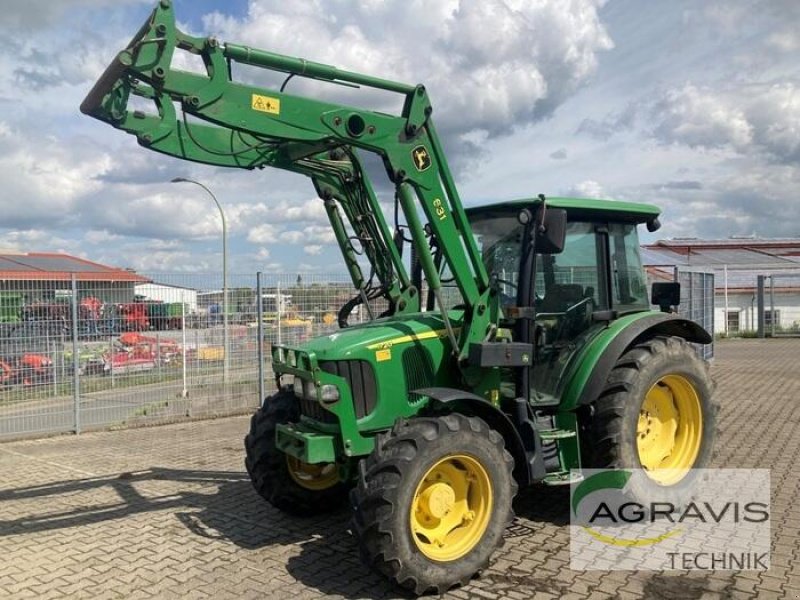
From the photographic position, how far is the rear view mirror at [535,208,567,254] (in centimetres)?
469

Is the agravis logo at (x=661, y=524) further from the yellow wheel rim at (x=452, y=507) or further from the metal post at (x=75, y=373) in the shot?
the metal post at (x=75, y=373)

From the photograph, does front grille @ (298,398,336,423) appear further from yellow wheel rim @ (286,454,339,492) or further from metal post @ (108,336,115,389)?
metal post @ (108,336,115,389)

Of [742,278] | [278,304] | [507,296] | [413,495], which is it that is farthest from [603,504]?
[742,278]

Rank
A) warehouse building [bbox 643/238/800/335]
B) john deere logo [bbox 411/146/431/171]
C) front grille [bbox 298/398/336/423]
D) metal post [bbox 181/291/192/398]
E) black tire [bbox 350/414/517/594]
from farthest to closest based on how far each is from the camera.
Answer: warehouse building [bbox 643/238/800/335] → metal post [bbox 181/291/192/398] → front grille [bbox 298/398/336/423] → john deere logo [bbox 411/146/431/171] → black tire [bbox 350/414/517/594]

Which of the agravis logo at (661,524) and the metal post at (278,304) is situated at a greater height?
the metal post at (278,304)

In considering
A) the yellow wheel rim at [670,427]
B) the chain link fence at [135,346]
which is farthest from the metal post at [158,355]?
the yellow wheel rim at [670,427]

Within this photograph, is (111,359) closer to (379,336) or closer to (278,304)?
(278,304)

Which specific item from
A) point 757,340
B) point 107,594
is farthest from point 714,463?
point 757,340

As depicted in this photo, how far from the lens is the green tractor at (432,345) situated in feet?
13.5

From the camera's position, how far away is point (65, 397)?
9672 mm

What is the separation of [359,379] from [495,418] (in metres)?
0.94

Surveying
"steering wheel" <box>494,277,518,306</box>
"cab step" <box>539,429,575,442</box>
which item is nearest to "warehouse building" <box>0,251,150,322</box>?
"steering wheel" <box>494,277,518,306</box>

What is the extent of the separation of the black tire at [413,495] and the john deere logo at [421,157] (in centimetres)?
166

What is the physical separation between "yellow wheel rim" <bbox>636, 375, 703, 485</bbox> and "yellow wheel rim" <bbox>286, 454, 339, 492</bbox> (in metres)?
2.45
